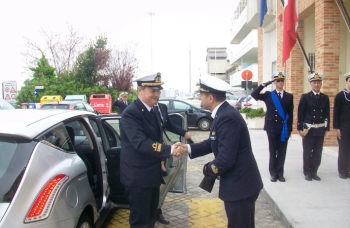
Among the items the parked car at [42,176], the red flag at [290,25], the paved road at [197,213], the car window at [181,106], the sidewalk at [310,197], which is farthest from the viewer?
the car window at [181,106]

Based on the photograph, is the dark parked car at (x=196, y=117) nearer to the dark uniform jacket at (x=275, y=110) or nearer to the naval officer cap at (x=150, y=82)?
the dark uniform jacket at (x=275, y=110)

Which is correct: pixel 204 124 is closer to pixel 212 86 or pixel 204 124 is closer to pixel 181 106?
pixel 181 106

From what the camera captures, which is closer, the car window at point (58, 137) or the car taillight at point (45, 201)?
the car taillight at point (45, 201)

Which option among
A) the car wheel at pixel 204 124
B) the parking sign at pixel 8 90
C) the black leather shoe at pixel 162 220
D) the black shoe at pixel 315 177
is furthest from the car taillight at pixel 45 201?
the parking sign at pixel 8 90

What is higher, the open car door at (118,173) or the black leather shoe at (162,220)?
the open car door at (118,173)

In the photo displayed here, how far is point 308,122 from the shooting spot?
6.59m

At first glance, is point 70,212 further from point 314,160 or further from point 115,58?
point 115,58

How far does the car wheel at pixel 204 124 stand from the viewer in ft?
57.7

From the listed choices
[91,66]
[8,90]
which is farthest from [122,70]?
[8,90]

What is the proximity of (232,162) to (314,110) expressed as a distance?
411cm

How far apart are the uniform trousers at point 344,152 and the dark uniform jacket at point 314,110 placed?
1.03 ft

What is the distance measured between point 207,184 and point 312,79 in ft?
13.2

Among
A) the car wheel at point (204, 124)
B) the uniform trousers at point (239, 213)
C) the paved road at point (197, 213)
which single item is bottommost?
the paved road at point (197, 213)

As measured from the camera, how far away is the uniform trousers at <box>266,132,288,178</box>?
6.50 m
